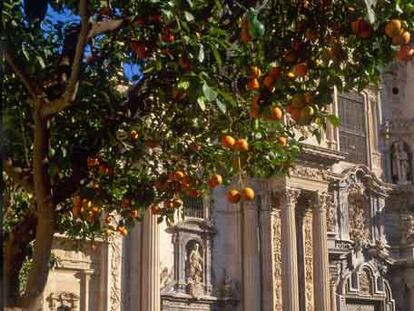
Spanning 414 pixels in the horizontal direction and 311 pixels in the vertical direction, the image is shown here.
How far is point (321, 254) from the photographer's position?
913 inches

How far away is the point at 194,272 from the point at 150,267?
2.81 m

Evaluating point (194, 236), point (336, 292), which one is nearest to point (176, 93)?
point (194, 236)

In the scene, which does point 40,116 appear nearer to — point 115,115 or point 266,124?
point 115,115

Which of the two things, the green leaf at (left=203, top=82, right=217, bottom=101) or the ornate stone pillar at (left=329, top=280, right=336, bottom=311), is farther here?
the ornate stone pillar at (left=329, top=280, right=336, bottom=311)

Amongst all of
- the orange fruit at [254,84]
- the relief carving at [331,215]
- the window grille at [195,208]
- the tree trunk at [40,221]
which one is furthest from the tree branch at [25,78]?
the relief carving at [331,215]

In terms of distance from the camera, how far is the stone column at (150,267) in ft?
63.7

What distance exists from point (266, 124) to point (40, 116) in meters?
2.81

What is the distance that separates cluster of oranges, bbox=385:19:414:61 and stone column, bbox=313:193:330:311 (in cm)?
1770

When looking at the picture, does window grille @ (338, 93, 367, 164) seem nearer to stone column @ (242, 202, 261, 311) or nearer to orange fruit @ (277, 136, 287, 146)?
stone column @ (242, 202, 261, 311)

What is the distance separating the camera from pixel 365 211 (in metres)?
27.1

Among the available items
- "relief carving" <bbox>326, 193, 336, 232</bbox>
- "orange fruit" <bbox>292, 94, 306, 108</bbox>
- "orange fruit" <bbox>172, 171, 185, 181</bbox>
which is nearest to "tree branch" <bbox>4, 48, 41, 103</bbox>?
"orange fruit" <bbox>292, 94, 306, 108</bbox>

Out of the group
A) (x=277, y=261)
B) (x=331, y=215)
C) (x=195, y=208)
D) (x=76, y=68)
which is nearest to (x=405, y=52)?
(x=76, y=68)

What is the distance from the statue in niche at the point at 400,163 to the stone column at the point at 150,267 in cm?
1189

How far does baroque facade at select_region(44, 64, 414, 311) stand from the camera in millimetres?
19672
